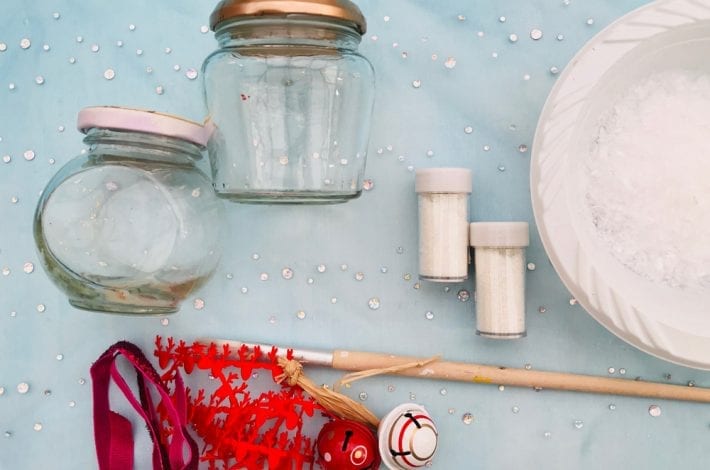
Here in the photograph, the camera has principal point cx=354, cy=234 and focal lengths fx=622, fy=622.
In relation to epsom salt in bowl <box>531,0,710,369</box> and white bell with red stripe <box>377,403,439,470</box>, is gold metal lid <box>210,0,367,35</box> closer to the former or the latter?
epsom salt in bowl <box>531,0,710,369</box>

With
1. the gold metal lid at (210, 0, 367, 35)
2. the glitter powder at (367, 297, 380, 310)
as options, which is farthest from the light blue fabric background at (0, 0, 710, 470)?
the gold metal lid at (210, 0, 367, 35)

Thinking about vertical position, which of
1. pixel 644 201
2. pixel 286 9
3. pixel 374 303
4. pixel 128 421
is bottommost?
pixel 128 421

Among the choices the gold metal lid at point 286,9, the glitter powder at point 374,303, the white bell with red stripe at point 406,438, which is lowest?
the white bell with red stripe at point 406,438

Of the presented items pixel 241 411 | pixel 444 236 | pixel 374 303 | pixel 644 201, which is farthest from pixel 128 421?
pixel 644 201

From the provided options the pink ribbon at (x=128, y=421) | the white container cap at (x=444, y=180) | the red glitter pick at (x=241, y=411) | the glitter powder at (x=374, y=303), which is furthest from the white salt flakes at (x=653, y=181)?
the pink ribbon at (x=128, y=421)

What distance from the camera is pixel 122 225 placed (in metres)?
0.65

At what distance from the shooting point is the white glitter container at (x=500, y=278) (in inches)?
25.1

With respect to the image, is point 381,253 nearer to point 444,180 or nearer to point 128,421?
point 444,180

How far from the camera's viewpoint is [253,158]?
2.15ft

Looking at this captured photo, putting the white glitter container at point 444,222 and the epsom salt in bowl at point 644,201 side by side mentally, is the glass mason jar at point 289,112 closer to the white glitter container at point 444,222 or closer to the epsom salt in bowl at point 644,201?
the white glitter container at point 444,222

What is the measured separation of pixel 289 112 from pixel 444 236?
0.67ft

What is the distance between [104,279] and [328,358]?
250 mm

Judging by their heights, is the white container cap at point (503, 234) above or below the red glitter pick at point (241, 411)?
above

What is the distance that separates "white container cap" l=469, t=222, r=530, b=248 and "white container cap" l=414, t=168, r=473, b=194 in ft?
0.15
